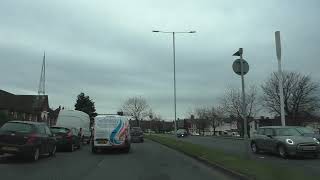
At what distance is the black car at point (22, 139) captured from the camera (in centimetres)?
1872

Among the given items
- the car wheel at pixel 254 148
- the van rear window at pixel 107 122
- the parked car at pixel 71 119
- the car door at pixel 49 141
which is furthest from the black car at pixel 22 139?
the parked car at pixel 71 119

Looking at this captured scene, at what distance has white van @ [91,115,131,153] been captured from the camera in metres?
26.3

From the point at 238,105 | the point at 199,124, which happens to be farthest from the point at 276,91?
the point at 199,124

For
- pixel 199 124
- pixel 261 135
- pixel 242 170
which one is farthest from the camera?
pixel 199 124

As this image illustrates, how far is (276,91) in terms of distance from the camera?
69000mm

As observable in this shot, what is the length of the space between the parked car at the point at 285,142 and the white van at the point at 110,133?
7.08 m

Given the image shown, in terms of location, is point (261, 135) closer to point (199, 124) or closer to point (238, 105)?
point (238, 105)

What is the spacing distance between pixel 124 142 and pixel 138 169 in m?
10.0

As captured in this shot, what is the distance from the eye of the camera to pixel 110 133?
86.5 feet

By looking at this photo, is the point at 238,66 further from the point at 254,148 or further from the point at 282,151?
the point at 254,148

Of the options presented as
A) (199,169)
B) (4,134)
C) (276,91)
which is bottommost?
(199,169)

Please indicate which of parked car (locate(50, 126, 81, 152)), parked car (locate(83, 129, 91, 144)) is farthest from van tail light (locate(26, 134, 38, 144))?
parked car (locate(83, 129, 91, 144))

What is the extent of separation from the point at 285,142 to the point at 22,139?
455 inches

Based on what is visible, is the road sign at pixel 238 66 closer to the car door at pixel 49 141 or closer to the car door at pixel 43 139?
the car door at pixel 43 139
